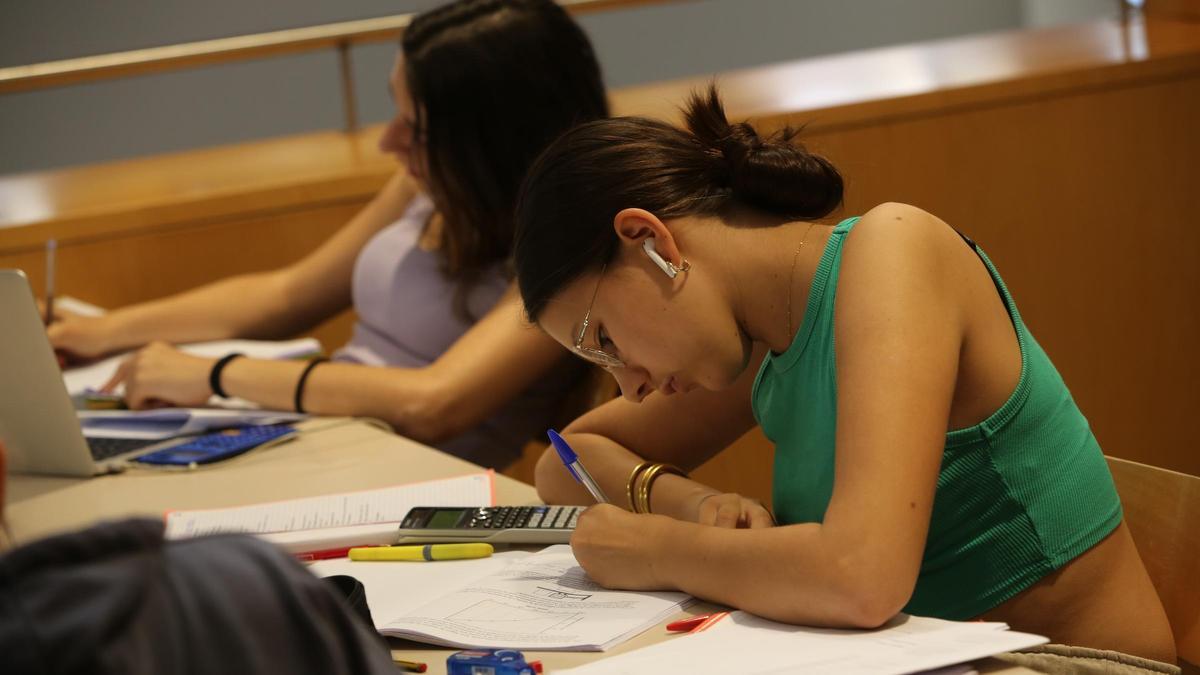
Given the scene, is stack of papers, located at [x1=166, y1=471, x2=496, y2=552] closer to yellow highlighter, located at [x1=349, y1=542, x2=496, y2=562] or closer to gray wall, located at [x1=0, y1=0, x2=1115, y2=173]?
yellow highlighter, located at [x1=349, y1=542, x2=496, y2=562]

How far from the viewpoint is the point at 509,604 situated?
111 cm

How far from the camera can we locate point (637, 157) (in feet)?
3.97

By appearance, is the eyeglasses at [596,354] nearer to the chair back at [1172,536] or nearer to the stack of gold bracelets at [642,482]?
the stack of gold bracelets at [642,482]

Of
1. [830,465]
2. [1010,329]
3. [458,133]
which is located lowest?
[830,465]

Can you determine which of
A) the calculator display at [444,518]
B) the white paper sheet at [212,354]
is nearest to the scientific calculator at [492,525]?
the calculator display at [444,518]

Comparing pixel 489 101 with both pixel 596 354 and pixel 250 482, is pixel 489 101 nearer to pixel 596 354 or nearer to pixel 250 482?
pixel 250 482

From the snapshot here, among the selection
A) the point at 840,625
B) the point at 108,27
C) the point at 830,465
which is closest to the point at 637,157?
the point at 830,465

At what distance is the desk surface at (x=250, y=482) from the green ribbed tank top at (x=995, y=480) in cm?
40

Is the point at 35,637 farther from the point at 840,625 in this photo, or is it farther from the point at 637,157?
the point at 637,157

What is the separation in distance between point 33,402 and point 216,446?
25 cm

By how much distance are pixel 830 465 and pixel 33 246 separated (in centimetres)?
191

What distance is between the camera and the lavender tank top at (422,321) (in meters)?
2.08

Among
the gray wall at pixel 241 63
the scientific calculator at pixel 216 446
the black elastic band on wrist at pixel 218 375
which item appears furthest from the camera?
the gray wall at pixel 241 63

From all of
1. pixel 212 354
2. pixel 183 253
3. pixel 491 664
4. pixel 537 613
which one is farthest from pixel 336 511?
pixel 183 253
